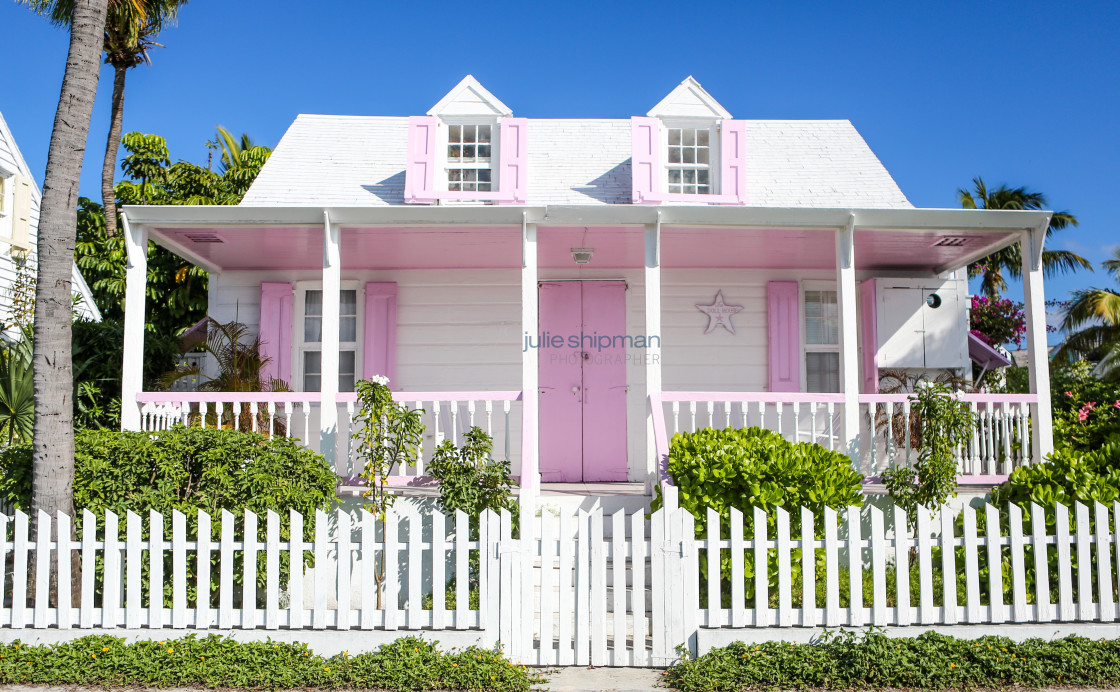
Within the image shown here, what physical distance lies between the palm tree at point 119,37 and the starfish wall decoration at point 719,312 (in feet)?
42.3

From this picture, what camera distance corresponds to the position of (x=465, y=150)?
9023 mm

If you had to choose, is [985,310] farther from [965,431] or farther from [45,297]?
[45,297]

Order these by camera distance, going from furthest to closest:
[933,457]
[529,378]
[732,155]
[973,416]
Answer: [732,155] < [529,378] < [973,416] < [933,457]

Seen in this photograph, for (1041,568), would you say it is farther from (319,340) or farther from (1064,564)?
(319,340)

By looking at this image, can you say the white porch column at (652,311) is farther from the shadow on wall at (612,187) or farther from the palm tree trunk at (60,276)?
the palm tree trunk at (60,276)

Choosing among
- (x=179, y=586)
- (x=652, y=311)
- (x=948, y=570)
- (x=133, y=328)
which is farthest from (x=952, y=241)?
(x=133, y=328)

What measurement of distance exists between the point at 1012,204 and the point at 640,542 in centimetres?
2054

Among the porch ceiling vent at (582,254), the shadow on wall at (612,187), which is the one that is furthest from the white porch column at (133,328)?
the shadow on wall at (612,187)

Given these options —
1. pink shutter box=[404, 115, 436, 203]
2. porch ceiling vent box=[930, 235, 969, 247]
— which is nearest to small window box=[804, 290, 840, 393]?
porch ceiling vent box=[930, 235, 969, 247]

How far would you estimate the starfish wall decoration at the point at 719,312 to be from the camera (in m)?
9.14

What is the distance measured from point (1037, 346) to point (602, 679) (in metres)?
5.19

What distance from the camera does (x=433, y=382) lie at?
30.0 ft

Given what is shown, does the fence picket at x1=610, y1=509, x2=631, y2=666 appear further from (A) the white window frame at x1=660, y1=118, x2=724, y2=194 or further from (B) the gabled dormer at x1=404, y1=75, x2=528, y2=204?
(A) the white window frame at x1=660, y1=118, x2=724, y2=194

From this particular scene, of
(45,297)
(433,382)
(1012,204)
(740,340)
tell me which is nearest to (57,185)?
(45,297)
